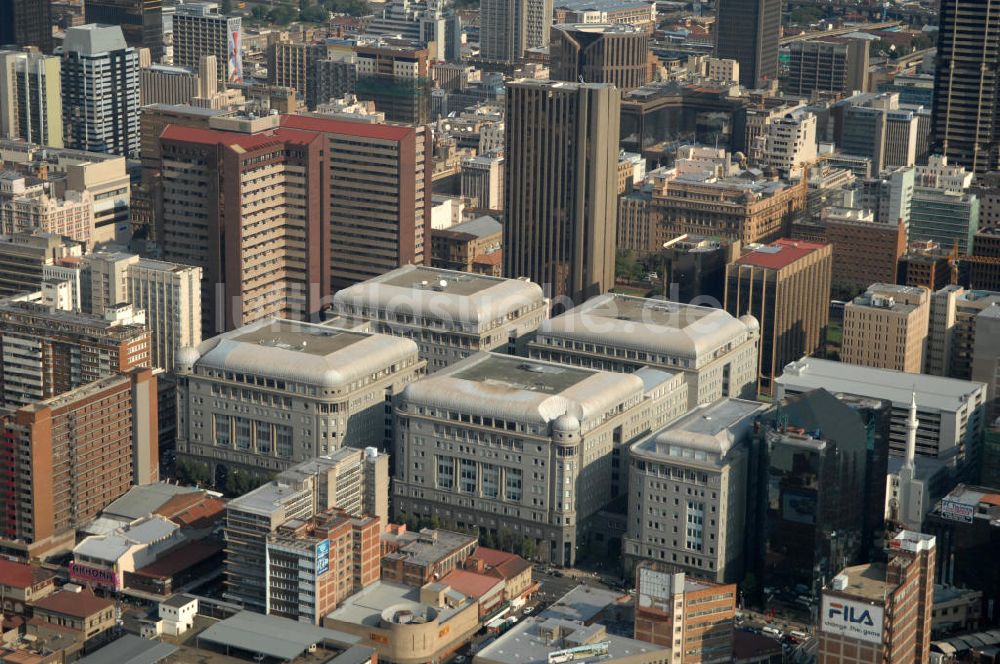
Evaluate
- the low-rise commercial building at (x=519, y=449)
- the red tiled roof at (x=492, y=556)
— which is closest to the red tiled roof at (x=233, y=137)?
the low-rise commercial building at (x=519, y=449)

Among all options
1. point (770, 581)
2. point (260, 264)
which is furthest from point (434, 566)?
point (260, 264)

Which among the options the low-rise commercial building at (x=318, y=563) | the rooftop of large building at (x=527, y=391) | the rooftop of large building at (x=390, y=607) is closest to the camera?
the rooftop of large building at (x=390, y=607)

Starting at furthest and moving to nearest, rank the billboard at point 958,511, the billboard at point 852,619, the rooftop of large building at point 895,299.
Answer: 1. the rooftop of large building at point 895,299
2. the billboard at point 958,511
3. the billboard at point 852,619

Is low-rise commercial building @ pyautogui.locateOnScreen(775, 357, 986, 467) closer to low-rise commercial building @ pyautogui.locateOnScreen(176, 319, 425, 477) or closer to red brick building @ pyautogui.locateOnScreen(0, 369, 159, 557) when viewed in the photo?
low-rise commercial building @ pyautogui.locateOnScreen(176, 319, 425, 477)

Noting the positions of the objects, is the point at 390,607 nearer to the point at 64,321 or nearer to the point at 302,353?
the point at 302,353

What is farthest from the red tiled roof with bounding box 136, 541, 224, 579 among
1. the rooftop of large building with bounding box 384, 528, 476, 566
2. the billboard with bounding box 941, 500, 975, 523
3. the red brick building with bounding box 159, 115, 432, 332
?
the billboard with bounding box 941, 500, 975, 523

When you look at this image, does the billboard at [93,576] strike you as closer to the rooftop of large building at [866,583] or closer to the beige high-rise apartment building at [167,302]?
the beige high-rise apartment building at [167,302]

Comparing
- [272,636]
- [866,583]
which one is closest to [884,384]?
[866,583]

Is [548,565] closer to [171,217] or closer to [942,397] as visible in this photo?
[942,397]
